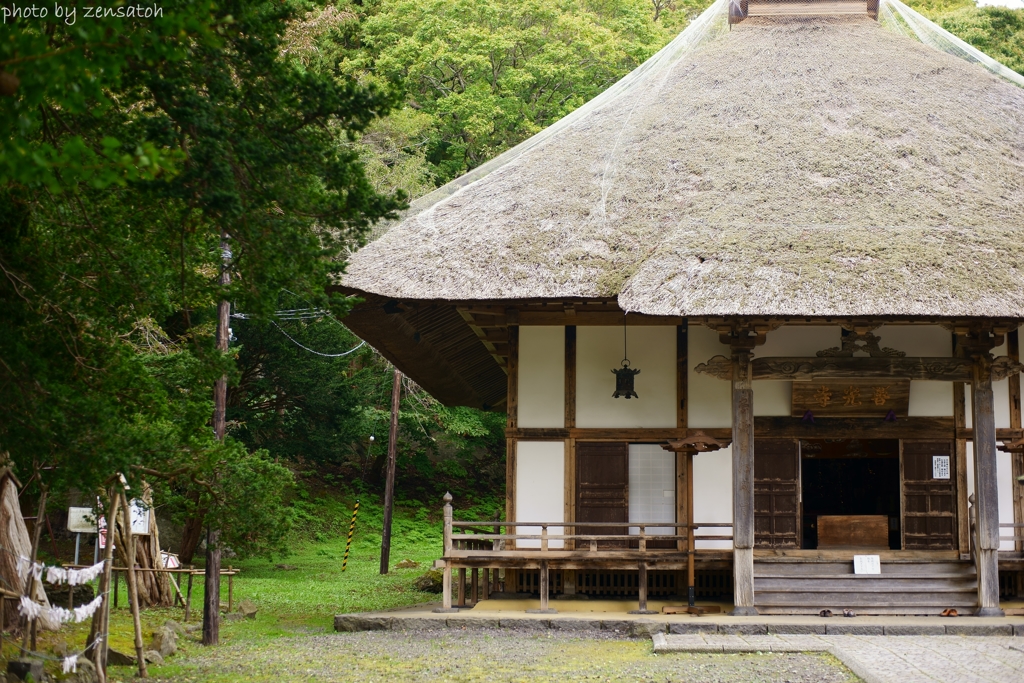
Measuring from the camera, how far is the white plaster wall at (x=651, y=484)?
13.4m

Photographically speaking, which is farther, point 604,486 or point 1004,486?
point 604,486

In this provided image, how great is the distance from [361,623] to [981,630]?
23.2 feet

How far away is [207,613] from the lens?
1207cm

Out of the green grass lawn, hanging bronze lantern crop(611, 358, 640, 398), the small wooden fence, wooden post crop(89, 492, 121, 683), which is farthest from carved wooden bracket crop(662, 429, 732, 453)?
wooden post crop(89, 492, 121, 683)

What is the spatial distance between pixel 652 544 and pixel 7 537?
782 cm

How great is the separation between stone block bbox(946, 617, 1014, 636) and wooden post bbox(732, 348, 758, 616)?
2136 millimetres

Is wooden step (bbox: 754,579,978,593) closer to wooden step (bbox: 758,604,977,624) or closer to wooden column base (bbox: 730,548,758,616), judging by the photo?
wooden step (bbox: 758,604,977,624)

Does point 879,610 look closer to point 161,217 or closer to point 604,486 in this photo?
point 604,486

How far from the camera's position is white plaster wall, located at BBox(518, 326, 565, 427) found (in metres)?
13.6

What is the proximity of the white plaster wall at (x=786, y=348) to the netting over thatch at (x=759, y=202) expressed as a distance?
1659 mm

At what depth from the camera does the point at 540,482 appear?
44.4 feet

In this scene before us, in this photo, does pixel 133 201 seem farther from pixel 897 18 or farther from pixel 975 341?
pixel 897 18

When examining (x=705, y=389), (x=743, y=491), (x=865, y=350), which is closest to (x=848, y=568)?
(x=743, y=491)

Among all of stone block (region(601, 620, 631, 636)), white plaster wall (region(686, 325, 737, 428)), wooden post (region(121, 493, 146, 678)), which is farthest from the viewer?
white plaster wall (region(686, 325, 737, 428))
